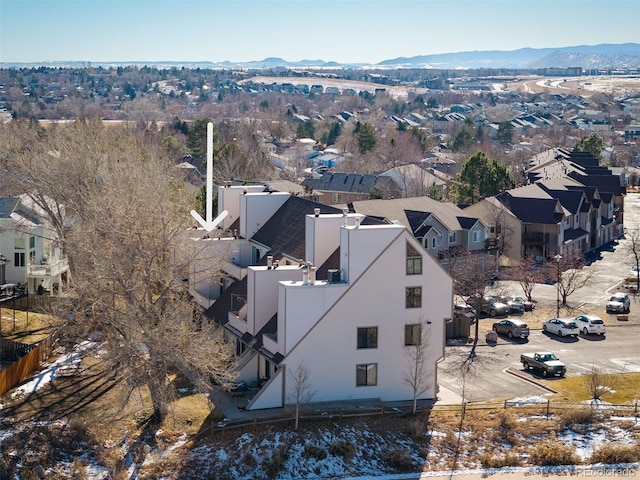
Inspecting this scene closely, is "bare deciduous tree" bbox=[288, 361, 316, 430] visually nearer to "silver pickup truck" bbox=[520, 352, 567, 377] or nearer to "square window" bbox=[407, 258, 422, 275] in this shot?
"square window" bbox=[407, 258, 422, 275]

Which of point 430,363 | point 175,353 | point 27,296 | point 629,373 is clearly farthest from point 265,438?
point 27,296

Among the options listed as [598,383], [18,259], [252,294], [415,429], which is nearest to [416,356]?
[415,429]

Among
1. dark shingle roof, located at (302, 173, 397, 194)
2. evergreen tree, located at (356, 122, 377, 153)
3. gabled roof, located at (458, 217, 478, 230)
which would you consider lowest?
gabled roof, located at (458, 217, 478, 230)

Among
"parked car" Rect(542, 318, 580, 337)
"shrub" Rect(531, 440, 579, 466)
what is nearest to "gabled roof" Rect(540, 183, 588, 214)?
"parked car" Rect(542, 318, 580, 337)

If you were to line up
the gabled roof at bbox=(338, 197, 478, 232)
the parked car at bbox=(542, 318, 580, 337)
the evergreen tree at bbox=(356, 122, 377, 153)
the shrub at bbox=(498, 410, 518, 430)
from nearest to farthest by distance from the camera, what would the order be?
the shrub at bbox=(498, 410, 518, 430) → the parked car at bbox=(542, 318, 580, 337) → the gabled roof at bbox=(338, 197, 478, 232) → the evergreen tree at bbox=(356, 122, 377, 153)

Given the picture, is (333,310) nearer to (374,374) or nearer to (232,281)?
(374,374)

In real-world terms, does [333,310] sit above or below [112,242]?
below

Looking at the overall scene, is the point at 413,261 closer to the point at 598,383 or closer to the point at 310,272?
the point at 310,272
